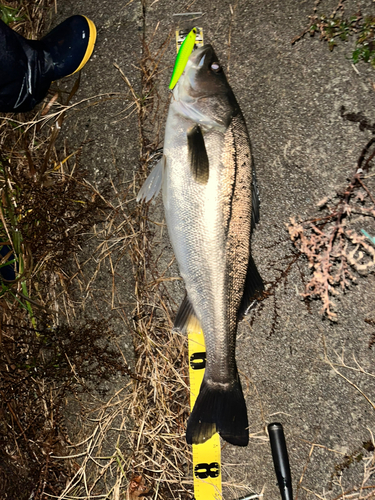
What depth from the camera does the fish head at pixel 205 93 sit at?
2336 mm

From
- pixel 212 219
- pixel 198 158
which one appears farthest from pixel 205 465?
pixel 198 158

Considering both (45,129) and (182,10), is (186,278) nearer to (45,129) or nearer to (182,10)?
(45,129)

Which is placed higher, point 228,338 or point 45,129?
point 45,129

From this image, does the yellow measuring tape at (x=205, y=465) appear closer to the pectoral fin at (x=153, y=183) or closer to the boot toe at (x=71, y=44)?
the pectoral fin at (x=153, y=183)

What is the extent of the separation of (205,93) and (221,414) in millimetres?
2218

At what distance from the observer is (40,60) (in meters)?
3.12

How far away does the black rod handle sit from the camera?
252 centimetres

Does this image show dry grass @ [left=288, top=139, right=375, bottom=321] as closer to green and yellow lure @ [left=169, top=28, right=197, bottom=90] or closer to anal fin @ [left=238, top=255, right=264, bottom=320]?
anal fin @ [left=238, top=255, right=264, bottom=320]

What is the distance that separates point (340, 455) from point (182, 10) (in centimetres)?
382

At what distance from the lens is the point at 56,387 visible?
310 centimetres

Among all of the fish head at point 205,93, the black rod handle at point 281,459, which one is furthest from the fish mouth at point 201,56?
the black rod handle at point 281,459

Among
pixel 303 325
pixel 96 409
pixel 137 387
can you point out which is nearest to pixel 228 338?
pixel 303 325

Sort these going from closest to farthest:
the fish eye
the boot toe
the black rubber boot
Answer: the fish eye, the black rubber boot, the boot toe

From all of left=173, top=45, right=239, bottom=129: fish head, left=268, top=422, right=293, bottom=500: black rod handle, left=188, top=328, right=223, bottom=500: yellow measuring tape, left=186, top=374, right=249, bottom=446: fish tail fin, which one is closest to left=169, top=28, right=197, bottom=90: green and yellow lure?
left=173, top=45, right=239, bottom=129: fish head
